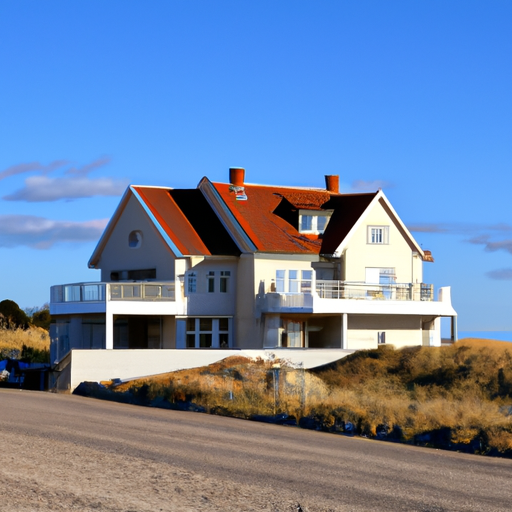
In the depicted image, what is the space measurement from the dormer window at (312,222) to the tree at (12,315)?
26321mm

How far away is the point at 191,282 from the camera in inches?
1818

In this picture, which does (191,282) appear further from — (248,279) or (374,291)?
(374,291)

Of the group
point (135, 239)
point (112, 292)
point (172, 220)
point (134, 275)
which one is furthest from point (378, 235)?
point (112, 292)

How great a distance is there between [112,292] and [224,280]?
651 cm

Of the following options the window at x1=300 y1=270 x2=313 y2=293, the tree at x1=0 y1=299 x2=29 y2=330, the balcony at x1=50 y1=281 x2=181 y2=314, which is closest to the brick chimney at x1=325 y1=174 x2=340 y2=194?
the window at x1=300 y1=270 x2=313 y2=293

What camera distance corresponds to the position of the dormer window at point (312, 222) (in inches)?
1944

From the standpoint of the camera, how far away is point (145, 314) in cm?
4431

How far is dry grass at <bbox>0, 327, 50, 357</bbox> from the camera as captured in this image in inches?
2145

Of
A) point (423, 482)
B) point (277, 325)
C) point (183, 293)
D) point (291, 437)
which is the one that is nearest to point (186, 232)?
point (183, 293)

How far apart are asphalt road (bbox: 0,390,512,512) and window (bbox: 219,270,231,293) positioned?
77.7ft

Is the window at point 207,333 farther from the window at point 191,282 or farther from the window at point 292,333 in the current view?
the window at point 292,333

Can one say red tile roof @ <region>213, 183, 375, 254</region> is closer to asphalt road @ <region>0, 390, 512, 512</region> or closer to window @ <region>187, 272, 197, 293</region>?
window @ <region>187, 272, 197, 293</region>

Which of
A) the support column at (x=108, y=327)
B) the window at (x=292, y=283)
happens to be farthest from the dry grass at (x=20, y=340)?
the window at (x=292, y=283)

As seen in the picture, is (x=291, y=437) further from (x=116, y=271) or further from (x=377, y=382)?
(x=116, y=271)
